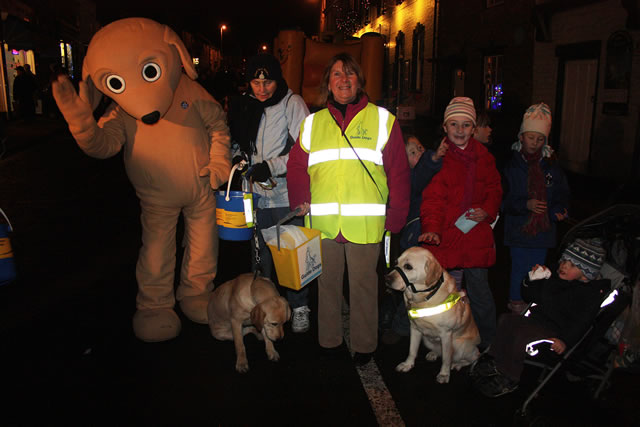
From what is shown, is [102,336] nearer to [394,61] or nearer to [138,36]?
[138,36]

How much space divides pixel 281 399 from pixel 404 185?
63.0 inches

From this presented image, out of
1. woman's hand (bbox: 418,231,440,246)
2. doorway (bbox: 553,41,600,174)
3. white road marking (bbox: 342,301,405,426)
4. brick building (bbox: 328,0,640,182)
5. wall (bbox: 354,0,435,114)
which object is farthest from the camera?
wall (bbox: 354,0,435,114)

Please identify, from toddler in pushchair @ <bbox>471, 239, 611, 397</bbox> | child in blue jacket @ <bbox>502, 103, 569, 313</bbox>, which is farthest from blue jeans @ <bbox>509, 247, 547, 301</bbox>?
toddler in pushchair @ <bbox>471, 239, 611, 397</bbox>

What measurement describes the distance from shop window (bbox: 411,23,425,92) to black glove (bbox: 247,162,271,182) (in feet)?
81.1

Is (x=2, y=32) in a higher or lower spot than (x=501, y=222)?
higher

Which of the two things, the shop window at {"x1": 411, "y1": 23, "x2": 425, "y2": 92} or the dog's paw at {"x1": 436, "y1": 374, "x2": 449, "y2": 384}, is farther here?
the shop window at {"x1": 411, "y1": 23, "x2": 425, "y2": 92}

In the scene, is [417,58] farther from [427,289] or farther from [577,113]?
[427,289]

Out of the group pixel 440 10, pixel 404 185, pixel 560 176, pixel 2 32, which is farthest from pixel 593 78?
pixel 2 32

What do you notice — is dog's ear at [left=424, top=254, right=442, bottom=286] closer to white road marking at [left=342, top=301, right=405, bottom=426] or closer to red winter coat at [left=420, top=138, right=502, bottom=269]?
red winter coat at [left=420, top=138, right=502, bottom=269]

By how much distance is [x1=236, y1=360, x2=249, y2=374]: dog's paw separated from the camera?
402 centimetres

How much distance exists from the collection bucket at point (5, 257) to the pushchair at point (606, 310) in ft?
14.0

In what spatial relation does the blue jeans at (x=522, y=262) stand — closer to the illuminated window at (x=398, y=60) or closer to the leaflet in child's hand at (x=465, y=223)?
the leaflet in child's hand at (x=465, y=223)

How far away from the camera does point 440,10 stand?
23875 mm

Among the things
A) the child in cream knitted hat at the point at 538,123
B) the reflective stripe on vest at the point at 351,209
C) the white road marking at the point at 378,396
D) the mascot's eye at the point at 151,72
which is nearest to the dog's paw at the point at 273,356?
the white road marking at the point at 378,396
